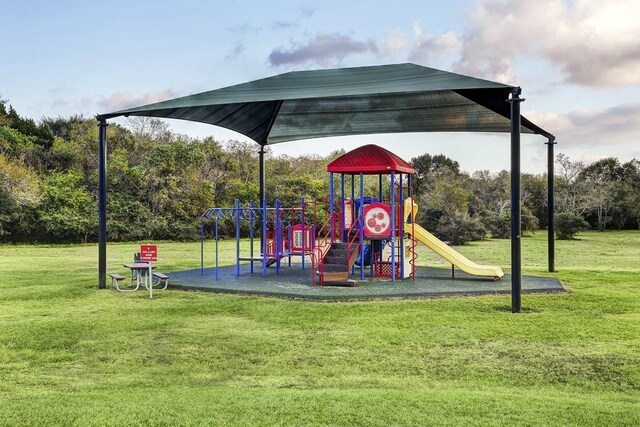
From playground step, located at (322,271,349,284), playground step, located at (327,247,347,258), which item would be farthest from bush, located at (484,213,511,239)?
playground step, located at (322,271,349,284)

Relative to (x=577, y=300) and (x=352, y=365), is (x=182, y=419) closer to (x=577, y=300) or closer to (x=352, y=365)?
(x=352, y=365)

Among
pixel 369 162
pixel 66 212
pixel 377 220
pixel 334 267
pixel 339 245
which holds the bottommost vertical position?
pixel 334 267

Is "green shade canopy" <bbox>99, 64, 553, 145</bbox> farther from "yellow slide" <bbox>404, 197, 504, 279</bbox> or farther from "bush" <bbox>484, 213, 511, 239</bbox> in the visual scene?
"bush" <bbox>484, 213, 511, 239</bbox>

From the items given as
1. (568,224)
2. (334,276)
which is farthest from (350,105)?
(568,224)

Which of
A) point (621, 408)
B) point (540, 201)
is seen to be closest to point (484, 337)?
point (621, 408)

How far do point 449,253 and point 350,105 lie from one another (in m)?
3.91

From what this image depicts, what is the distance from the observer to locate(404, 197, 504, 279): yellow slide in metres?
11.8

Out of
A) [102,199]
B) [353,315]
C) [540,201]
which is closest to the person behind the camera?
[353,315]

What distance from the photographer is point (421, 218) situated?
1102 inches

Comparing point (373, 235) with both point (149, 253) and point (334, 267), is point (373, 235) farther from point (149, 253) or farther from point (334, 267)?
point (149, 253)

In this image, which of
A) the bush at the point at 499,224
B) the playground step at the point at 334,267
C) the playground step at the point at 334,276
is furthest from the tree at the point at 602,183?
the playground step at the point at 334,276

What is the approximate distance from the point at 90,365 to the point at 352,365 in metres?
2.51

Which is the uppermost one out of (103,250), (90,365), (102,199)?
(102,199)

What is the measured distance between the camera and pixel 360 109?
13711 millimetres
